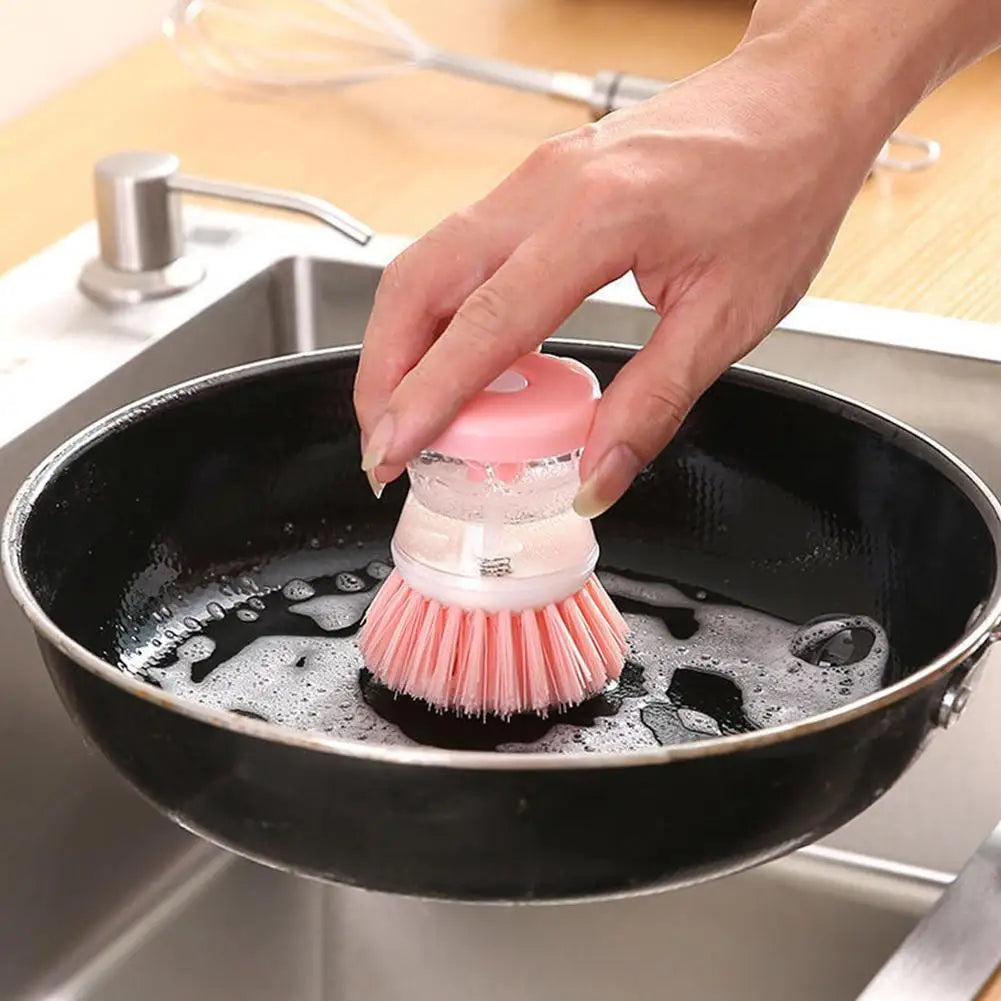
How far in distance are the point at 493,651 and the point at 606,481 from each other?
96mm

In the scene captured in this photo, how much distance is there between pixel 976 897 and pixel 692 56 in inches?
30.4

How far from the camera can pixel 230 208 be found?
0.96 metres

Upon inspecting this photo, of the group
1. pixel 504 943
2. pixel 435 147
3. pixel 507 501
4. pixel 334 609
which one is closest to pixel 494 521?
pixel 507 501

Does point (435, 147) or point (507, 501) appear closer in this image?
point (507, 501)

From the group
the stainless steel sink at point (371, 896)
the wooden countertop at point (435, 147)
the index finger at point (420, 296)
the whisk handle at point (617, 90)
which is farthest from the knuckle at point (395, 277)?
the whisk handle at point (617, 90)

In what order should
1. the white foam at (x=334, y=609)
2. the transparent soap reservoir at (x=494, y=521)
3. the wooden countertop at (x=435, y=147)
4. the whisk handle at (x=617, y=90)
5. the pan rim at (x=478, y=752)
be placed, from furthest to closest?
the whisk handle at (x=617, y=90)
the wooden countertop at (x=435, y=147)
the white foam at (x=334, y=609)
the transparent soap reservoir at (x=494, y=521)
the pan rim at (x=478, y=752)

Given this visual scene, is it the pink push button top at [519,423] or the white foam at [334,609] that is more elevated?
the pink push button top at [519,423]

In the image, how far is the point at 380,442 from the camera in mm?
531

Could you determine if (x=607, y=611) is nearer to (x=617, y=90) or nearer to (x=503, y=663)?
(x=503, y=663)

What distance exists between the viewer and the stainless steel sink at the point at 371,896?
74 centimetres

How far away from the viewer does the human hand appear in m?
0.53

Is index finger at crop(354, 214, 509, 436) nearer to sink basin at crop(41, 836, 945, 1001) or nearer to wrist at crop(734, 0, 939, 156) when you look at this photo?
wrist at crop(734, 0, 939, 156)

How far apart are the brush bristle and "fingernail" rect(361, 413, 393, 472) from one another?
0.26ft

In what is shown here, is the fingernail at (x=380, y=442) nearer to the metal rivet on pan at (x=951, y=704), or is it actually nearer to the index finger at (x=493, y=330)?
the index finger at (x=493, y=330)
